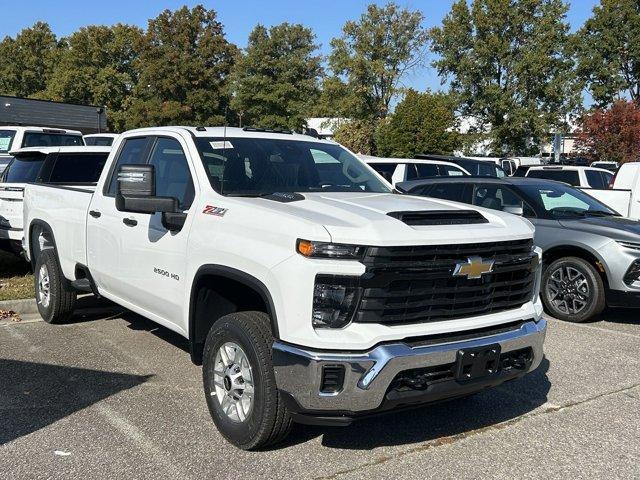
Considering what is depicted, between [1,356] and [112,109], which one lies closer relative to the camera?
[1,356]

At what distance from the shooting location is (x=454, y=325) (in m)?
3.62

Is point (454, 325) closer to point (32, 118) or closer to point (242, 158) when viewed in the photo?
point (242, 158)

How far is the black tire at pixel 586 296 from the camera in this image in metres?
7.10

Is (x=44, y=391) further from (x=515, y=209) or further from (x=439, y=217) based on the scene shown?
(x=515, y=209)

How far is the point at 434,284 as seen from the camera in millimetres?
3568

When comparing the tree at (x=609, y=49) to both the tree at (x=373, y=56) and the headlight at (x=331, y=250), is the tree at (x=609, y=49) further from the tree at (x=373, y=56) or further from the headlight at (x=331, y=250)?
the headlight at (x=331, y=250)

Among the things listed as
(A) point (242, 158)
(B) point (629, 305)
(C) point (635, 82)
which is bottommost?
(B) point (629, 305)

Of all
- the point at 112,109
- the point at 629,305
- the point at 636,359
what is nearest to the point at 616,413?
the point at 636,359

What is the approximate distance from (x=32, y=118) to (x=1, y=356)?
30.2m

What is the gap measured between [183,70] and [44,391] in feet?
155

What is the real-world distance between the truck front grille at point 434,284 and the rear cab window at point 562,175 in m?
13.2

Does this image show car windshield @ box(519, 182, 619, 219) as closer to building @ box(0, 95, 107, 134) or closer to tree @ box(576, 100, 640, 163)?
building @ box(0, 95, 107, 134)

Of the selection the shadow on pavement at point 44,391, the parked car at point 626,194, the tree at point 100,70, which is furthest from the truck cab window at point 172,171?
the tree at point 100,70

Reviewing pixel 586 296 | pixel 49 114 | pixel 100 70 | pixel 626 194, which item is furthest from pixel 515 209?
pixel 100 70
